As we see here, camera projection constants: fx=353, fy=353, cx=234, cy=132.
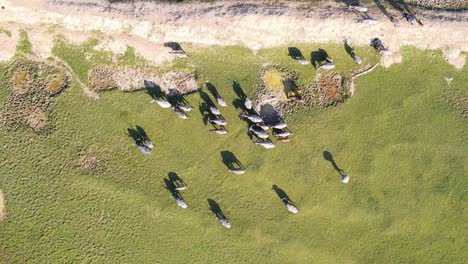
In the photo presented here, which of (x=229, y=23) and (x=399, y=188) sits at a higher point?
(x=229, y=23)

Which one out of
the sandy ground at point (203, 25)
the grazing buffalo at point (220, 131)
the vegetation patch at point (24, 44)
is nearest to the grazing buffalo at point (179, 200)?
the grazing buffalo at point (220, 131)

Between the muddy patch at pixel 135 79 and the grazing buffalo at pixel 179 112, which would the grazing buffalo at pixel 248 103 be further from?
the grazing buffalo at pixel 179 112

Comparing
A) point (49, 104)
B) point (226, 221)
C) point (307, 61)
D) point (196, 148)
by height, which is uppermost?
point (307, 61)

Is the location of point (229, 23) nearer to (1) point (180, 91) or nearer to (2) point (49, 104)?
(1) point (180, 91)

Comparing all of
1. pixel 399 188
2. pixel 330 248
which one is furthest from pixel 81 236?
pixel 399 188

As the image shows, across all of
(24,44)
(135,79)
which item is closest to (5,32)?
(24,44)

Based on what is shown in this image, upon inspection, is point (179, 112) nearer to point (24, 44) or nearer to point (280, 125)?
point (280, 125)

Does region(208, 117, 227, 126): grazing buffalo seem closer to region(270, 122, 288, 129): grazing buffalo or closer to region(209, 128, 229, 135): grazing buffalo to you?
region(209, 128, 229, 135): grazing buffalo
